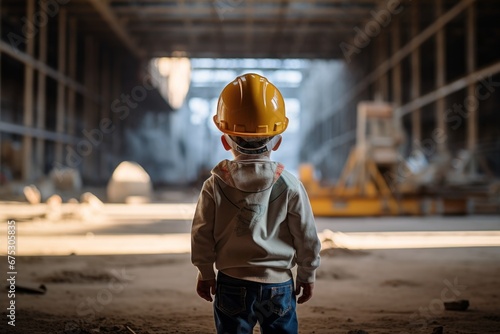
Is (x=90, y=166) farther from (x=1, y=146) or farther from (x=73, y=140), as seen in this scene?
(x=1, y=146)

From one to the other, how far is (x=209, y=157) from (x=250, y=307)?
135 ft

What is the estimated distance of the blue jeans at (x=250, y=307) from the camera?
198 cm

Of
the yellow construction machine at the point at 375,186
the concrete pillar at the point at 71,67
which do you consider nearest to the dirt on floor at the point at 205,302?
the yellow construction machine at the point at 375,186

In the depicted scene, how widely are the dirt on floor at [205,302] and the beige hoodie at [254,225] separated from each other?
0.75 m

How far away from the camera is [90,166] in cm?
2506

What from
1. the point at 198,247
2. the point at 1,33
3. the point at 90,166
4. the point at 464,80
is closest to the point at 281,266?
the point at 198,247

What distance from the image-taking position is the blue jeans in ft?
6.50

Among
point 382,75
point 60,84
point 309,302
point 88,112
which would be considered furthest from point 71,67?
point 309,302

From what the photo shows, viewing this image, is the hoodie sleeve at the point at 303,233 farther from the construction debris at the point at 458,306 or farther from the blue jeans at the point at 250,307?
the construction debris at the point at 458,306

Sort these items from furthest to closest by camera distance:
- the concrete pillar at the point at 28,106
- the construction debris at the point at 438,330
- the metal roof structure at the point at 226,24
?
the metal roof structure at the point at 226,24
the concrete pillar at the point at 28,106
the construction debris at the point at 438,330

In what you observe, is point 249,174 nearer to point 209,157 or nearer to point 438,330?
point 438,330

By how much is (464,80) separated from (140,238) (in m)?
11.2

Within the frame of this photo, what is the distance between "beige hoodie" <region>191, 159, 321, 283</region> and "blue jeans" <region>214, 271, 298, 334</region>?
4 centimetres

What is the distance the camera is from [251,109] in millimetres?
2035
